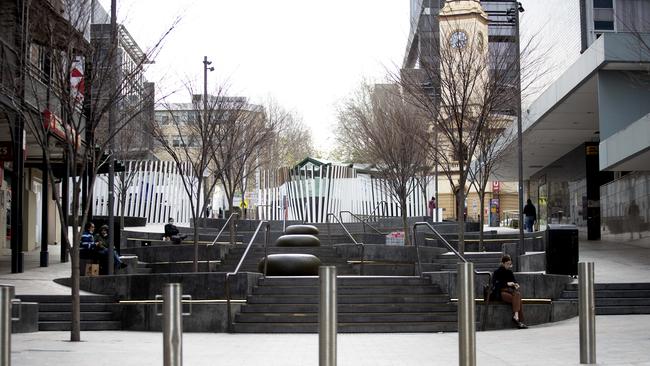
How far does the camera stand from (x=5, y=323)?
23.9ft

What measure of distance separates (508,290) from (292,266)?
16.2 feet

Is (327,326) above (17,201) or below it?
below

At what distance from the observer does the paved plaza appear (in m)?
11.4

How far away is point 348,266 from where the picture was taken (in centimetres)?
2342

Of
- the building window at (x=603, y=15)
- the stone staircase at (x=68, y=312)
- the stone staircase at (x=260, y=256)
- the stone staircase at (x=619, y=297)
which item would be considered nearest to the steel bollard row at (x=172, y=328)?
the stone staircase at (x=68, y=312)

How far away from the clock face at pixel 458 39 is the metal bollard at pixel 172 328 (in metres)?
17.7

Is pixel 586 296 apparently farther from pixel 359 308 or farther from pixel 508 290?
pixel 359 308

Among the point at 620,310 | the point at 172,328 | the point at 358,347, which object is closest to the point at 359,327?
the point at 358,347

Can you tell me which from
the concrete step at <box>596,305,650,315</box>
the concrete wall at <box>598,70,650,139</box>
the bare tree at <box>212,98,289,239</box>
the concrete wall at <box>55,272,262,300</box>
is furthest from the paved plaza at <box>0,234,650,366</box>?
the bare tree at <box>212,98,289,239</box>

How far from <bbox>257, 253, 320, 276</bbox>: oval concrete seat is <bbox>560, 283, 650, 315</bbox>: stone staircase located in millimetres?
5476

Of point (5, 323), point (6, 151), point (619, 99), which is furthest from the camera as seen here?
point (619, 99)

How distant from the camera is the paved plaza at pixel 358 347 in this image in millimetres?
11352

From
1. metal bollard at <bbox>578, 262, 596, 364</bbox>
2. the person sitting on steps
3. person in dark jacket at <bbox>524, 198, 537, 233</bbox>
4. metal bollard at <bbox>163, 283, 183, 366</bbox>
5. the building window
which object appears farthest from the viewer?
person in dark jacket at <bbox>524, 198, 537, 233</bbox>

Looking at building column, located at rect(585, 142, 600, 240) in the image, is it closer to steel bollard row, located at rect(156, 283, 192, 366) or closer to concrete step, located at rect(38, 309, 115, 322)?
concrete step, located at rect(38, 309, 115, 322)
